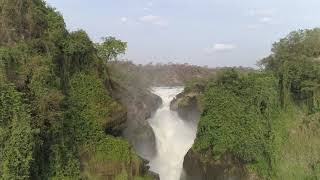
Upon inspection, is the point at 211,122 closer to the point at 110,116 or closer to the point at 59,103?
the point at 110,116

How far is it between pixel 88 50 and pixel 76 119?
3.45m

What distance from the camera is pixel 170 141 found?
100 ft

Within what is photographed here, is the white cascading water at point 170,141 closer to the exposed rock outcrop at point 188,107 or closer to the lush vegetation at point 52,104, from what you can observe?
the exposed rock outcrop at point 188,107

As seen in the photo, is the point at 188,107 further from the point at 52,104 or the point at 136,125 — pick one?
the point at 52,104

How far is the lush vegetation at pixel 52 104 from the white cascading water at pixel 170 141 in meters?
4.16

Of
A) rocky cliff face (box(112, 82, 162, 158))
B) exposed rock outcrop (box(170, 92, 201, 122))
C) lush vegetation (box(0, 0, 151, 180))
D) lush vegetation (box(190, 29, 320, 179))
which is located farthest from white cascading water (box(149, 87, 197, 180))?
Answer: lush vegetation (box(0, 0, 151, 180))

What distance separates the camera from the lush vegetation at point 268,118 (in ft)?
88.0

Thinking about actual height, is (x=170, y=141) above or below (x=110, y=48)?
below

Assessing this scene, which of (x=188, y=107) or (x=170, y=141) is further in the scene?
(x=188, y=107)

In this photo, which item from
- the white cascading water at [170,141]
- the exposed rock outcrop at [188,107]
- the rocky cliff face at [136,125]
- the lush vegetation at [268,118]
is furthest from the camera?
the exposed rock outcrop at [188,107]

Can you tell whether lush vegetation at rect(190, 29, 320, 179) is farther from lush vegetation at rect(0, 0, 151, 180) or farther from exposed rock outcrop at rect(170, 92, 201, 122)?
lush vegetation at rect(0, 0, 151, 180)

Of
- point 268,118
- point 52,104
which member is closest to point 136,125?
point 268,118

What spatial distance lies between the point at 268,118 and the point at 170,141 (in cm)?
590

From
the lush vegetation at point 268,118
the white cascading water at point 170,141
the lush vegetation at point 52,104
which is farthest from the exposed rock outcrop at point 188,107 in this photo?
the lush vegetation at point 52,104
